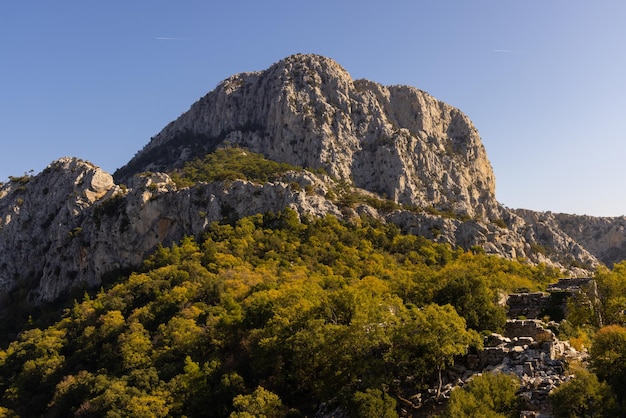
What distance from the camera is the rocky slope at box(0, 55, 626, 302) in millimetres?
87125

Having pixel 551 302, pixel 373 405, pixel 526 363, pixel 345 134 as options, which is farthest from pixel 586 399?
pixel 345 134

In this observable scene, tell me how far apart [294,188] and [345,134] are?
1755 inches

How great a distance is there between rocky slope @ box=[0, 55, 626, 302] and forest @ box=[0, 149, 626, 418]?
43.4 ft

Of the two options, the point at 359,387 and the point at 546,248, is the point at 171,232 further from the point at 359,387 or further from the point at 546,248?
the point at 546,248

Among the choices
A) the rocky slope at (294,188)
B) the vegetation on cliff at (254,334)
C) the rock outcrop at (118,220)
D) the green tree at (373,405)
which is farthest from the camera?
the rocky slope at (294,188)

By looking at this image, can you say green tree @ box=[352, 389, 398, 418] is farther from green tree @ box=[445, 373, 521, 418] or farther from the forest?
green tree @ box=[445, 373, 521, 418]

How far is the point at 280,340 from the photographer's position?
33562 mm

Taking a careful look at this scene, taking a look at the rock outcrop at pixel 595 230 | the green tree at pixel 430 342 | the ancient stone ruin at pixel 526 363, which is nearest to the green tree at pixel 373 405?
the ancient stone ruin at pixel 526 363

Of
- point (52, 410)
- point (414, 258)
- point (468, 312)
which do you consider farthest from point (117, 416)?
point (414, 258)

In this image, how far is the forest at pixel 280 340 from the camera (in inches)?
980

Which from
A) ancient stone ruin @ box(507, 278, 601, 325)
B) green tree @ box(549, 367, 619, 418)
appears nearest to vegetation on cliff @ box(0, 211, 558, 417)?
ancient stone ruin @ box(507, 278, 601, 325)

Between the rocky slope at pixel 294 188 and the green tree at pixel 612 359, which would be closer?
the green tree at pixel 612 359

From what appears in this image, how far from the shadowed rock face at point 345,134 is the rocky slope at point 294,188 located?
39 centimetres

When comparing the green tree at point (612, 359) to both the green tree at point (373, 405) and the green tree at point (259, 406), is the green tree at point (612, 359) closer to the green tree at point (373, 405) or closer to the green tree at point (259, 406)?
the green tree at point (373, 405)
